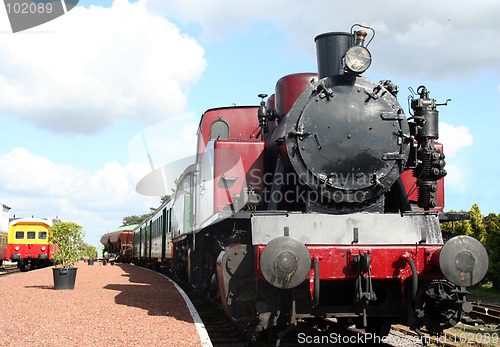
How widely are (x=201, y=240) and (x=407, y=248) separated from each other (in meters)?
4.43

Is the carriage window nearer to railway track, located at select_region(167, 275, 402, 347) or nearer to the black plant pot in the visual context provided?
railway track, located at select_region(167, 275, 402, 347)

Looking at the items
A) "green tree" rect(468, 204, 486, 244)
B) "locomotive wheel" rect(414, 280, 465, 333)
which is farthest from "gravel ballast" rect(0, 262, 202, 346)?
"green tree" rect(468, 204, 486, 244)

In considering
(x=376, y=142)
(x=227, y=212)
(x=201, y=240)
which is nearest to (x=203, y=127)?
(x=201, y=240)

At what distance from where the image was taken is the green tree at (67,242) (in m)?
13.9

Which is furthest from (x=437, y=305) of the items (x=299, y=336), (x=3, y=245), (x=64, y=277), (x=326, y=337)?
(x=3, y=245)

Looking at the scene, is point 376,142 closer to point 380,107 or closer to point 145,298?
point 380,107

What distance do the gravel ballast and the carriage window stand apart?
278 centimetres

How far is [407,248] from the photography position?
553 cm

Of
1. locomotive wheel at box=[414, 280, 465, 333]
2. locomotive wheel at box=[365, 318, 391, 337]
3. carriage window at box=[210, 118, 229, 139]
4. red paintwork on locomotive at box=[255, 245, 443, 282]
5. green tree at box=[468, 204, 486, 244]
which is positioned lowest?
locomotive wheel at box=[365, 318, 391, 337]

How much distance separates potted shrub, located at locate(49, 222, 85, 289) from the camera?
1298 centimetres

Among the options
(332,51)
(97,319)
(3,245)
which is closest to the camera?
(332,51)

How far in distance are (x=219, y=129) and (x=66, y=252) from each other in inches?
300

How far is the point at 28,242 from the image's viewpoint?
25.9 m

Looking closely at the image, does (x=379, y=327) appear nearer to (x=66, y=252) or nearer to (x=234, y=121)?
(x=234, y=121)
